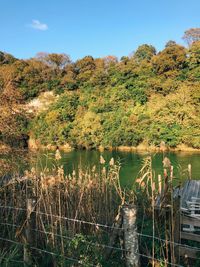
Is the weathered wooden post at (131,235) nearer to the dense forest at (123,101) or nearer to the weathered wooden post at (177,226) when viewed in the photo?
the weathered wooden post at (177,226)

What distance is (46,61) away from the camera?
4288 centimetres

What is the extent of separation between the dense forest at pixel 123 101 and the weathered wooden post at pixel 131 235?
18118 millimetres

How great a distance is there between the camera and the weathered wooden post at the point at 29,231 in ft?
10.3

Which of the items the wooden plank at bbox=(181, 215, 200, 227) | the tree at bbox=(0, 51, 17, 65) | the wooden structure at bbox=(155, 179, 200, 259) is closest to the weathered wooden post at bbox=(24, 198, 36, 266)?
the wooden structure at bbox=(155, 179, 200, 259)

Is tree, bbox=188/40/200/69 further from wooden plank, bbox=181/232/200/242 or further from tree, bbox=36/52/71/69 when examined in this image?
wooden plank, bbox=181/232/200/242

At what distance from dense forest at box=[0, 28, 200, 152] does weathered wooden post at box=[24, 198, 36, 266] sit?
17.4 m

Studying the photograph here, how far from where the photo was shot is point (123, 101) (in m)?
29.8

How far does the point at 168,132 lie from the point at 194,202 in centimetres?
2156

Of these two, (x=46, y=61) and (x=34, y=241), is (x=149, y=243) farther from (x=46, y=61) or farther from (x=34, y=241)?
(x=46, y=61)

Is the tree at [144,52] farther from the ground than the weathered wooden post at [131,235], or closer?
farther from the ground

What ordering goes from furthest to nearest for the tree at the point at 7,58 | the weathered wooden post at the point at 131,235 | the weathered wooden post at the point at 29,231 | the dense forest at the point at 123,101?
the tree at the point at 7,58, the dense forest at the point at 123,101, the weathered wooden post at the point at 29,231, the weathered wooden post at the point at 131,235

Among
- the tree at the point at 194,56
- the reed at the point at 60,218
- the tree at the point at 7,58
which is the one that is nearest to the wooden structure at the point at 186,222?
the reed at the point at 60,218

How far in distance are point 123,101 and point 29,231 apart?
88.6 feet

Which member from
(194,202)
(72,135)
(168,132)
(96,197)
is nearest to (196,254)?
(194,202)
